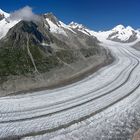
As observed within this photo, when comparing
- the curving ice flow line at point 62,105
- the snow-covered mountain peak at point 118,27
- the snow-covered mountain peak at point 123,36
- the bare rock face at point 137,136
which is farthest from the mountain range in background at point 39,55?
the snow-covered mountain peak at point 118,27

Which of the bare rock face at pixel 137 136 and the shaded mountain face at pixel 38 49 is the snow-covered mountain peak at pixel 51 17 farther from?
the bare rock face at pixel 137 136

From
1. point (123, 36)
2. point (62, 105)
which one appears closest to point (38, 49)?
point (62, 105)

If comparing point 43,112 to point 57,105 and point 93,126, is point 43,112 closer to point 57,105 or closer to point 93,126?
point 57,105

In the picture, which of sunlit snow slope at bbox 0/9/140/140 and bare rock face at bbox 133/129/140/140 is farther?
sunlit snow slope at bbox 0/9/140/140

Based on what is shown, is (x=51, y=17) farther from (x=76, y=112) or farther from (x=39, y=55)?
(x=76, y=112)

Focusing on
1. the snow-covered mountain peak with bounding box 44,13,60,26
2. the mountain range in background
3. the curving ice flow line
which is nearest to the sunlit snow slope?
the curving ice flow line

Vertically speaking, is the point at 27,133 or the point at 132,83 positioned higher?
the point at 132,83

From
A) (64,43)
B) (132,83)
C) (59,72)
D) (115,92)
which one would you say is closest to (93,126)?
(115,92)

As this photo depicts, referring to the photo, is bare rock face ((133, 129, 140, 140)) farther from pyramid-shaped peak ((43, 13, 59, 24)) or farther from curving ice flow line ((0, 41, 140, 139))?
pyramid-shaped peak ((43, 13, 59, 24))
